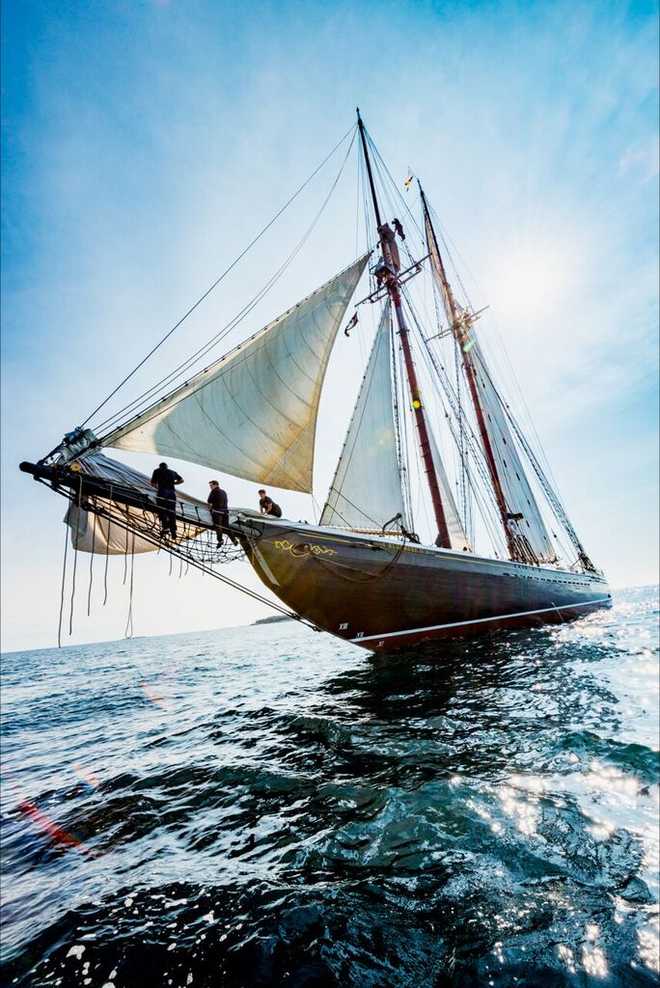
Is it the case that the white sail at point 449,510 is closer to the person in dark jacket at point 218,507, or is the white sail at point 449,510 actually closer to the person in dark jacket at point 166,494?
the person in dark jacket at point 218,507

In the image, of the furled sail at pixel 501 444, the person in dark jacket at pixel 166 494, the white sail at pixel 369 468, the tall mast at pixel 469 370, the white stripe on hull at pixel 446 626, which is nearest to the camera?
the person in dark jacket at pixel 166 494

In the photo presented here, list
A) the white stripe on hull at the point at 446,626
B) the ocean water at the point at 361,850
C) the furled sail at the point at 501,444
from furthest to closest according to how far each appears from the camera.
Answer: the furled sail at the point at 501,444, the white stripe on hull at the point at 446,626, the ocean water at the point at 361,850

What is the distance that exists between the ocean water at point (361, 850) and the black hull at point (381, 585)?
3841 millimetres

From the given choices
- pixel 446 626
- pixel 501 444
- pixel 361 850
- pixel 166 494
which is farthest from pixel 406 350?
pixel 361 850

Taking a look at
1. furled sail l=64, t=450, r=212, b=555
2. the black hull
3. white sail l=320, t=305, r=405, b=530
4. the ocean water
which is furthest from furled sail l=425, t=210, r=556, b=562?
furled sail l=64, t=450, r=212, b=555

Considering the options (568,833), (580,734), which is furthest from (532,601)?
(568,833)

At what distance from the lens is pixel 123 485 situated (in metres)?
8.05

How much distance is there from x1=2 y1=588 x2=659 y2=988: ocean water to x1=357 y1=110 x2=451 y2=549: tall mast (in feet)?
32.8

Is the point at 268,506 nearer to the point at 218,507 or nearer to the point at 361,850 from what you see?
the point at 218,507

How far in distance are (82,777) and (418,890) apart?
6.80 m

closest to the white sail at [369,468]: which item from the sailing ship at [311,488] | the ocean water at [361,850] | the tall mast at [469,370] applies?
the sailing ship at [311,488]

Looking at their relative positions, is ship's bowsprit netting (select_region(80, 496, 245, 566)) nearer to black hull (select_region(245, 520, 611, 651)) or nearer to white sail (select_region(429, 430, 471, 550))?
black hull (select_region(245, 520, 611, 651))

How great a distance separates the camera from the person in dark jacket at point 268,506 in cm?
1109

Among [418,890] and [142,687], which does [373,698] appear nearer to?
[418,890]
